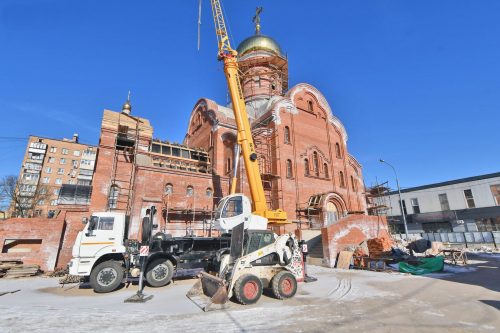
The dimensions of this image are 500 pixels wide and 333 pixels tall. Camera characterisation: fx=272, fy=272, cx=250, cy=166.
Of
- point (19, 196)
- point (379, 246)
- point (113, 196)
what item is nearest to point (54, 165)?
point (19, 196)

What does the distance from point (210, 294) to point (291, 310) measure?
2.79 meters

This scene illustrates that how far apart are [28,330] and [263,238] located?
6.32 m

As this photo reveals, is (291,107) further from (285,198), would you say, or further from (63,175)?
(63,175)

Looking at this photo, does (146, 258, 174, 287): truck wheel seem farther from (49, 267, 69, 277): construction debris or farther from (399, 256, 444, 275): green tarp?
(399, 256, 444, 275): green tarp

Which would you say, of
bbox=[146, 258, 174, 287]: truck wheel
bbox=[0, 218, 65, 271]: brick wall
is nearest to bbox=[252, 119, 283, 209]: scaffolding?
bbox=[146, 258, 174, 287]: truck wheel

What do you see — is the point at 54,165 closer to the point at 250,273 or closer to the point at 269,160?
the point at 269,160

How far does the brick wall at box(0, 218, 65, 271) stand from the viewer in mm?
14820

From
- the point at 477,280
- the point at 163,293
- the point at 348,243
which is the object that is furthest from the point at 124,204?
the point at 477,280

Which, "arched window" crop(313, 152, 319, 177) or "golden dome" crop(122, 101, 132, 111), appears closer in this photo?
"golden dome" crop(122, 101, 132, 111)

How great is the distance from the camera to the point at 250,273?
8.56m

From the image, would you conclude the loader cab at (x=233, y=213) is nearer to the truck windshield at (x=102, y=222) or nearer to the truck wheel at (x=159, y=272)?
the truck wheel at (x=159, y=272)

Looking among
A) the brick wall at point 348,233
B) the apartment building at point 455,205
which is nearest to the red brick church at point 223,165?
the brick wall at point 348,233

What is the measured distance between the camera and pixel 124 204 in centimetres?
1981

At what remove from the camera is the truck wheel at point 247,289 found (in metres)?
7.81
